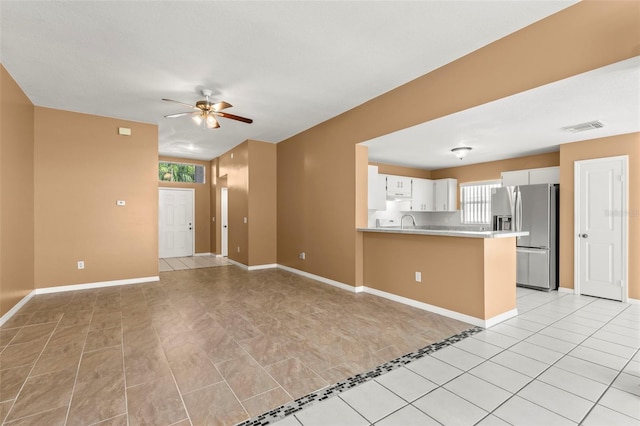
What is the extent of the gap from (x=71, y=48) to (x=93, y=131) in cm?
246

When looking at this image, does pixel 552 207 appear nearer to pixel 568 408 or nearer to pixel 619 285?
pixel 619 285

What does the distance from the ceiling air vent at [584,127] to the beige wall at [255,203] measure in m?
5.45

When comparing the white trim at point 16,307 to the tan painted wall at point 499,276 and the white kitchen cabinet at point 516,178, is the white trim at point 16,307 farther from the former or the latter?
the white kitchen cabinet at point 516,178

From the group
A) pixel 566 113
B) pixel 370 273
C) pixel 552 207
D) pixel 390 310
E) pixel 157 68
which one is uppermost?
pixel 157 68

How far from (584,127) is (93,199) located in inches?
302

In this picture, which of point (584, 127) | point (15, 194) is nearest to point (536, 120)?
point (584, 127)

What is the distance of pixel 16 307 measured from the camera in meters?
3.81

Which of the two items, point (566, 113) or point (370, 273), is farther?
point (370, 273)

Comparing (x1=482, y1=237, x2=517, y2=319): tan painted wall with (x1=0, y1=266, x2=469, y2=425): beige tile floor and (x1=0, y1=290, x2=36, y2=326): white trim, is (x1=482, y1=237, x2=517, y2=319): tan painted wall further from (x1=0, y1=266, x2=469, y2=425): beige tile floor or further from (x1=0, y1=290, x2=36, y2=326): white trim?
(x1=0, y1=290, x2=36, y2=326): white trim

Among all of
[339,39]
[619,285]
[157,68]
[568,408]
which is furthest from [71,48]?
[619,285]

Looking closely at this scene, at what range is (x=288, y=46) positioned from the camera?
2.99 m

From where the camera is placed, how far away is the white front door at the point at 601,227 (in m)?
4.34

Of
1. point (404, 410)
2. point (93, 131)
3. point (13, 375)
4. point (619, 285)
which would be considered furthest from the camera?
point (93, 131)

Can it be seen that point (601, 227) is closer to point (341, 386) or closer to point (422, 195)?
point (422, 195)
